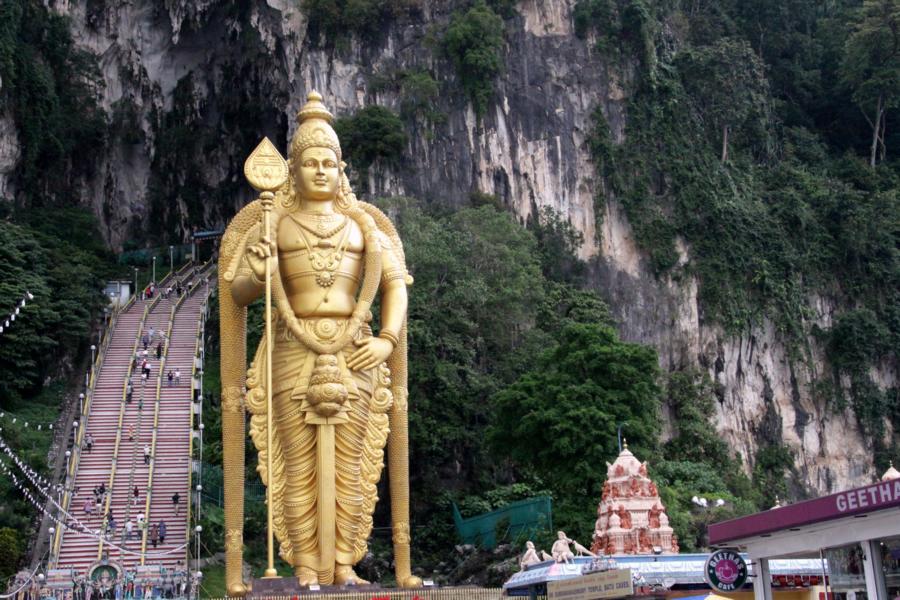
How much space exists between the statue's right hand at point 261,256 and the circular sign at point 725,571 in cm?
496

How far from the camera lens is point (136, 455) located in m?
20.7

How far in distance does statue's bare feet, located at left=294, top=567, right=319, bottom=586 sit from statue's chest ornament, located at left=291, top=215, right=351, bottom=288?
279cm

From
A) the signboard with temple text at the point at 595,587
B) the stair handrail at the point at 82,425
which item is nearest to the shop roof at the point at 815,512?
the signboard with temple text at the point at 595,587

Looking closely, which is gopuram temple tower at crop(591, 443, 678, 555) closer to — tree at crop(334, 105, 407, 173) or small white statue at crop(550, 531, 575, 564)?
small white statue at crop(550, 531, 575, 564)

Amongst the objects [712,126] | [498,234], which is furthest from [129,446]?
[712,126]

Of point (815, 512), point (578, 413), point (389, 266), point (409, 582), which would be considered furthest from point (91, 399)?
point (815, 512)

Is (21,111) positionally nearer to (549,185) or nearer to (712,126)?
(549,185)

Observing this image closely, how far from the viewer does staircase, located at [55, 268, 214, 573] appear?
18156 mm

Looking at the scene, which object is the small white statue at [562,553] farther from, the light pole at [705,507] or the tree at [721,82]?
the tree at [721,82]

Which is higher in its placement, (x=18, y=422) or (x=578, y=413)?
(x=18, y=422)

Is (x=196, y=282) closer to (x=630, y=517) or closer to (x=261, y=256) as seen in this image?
(x=630, y=517)

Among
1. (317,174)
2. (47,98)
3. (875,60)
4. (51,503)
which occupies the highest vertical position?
(875,60)

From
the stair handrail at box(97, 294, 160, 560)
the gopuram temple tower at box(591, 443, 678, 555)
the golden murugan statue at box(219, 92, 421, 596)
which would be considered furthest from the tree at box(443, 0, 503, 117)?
the golden murugan statue at box(219, 92, 421, 596)

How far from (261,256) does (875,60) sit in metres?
26.1
